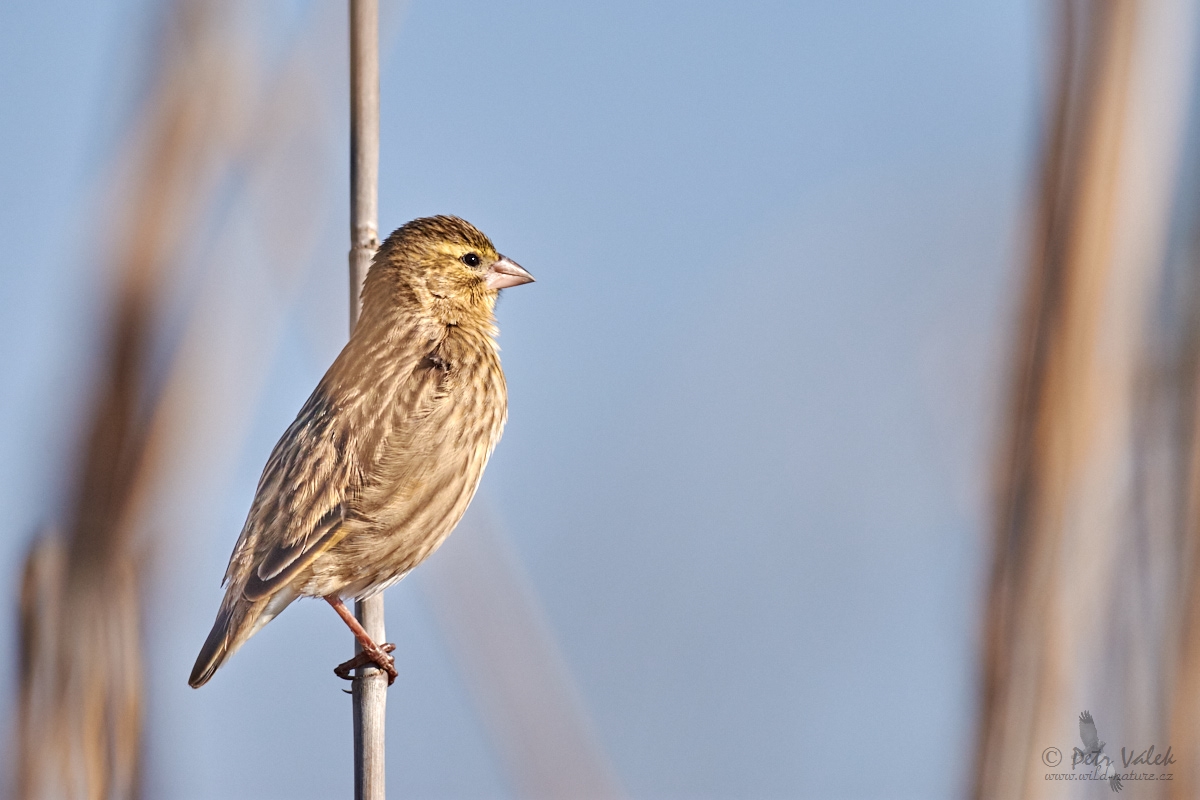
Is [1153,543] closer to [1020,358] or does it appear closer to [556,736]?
[1020,358]

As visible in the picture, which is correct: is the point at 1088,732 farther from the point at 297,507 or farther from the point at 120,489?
the point at 297,507

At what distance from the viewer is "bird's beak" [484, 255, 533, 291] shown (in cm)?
414

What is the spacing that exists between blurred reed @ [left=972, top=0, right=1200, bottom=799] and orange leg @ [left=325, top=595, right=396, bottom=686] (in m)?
2.14

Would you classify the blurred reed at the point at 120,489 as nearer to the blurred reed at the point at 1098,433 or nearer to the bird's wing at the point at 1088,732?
the blurred reed at the point at 1098,433

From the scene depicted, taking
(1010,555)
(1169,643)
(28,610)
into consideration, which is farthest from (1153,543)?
(28,610)

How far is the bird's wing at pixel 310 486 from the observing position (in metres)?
3.21

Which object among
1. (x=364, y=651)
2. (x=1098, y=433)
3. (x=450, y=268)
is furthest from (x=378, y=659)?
(x=1098, y=433)

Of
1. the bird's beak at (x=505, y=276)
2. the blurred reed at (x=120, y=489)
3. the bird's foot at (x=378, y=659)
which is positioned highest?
the bird's beak at (x=505, y=276)

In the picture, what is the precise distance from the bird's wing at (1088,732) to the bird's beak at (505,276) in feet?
10.2

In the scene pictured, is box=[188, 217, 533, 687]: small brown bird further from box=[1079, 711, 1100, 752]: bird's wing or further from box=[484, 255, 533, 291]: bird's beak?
box=[1079, 711, 1100, 752]: bird's wing

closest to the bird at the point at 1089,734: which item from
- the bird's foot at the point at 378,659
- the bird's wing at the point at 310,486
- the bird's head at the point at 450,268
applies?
the bird's foot at the point at 378,659

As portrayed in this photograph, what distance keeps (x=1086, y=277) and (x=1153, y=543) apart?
375mm

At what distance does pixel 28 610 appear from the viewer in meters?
1.24

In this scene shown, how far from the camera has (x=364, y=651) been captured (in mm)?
3104
